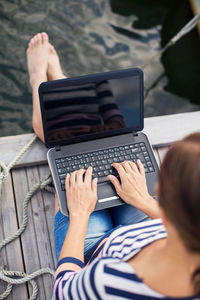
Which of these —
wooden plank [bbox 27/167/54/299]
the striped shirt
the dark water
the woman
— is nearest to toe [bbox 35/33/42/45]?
the dark water

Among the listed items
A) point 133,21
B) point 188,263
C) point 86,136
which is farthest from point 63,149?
point 133,21

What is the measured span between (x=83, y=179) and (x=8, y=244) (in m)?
0.39

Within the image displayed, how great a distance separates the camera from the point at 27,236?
146 centimetres

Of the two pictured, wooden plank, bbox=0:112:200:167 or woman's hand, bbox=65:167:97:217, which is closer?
woman's hand, bbox=65:167:97:217

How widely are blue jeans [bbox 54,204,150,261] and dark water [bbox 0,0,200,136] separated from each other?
106 cm

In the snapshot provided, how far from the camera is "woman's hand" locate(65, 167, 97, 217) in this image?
124cm

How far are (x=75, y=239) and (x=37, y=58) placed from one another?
124 centimetres

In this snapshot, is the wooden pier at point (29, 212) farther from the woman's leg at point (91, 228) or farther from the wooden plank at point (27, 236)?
the woman's leg at point (91, 228)

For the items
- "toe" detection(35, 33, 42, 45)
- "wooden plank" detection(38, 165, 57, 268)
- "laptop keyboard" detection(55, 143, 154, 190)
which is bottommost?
"wooden plank" detection(38, 165, 57, 268)

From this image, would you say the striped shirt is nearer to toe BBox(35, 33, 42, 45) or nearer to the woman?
the woman

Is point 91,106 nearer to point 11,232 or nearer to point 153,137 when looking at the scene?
point 153,137

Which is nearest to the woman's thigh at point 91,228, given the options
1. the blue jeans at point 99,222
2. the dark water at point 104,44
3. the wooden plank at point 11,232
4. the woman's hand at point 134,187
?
the blue jeans at point 99,222

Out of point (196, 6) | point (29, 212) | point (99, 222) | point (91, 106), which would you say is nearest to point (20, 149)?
point (29, 212)

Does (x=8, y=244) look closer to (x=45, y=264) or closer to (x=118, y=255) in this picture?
(x=45, y=264)
